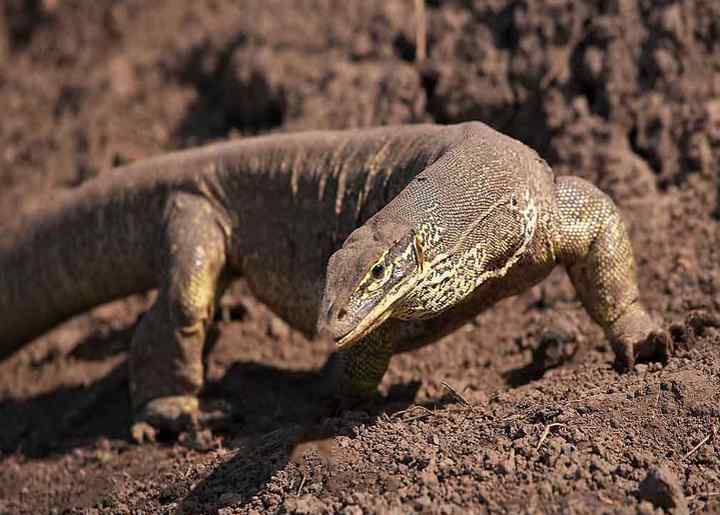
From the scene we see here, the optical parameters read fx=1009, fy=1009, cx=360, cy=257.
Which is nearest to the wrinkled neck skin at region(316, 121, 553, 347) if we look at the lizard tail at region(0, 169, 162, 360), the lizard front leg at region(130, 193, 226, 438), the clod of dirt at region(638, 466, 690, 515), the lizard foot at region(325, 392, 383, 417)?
the lizard foot at region(325, 392, 383, 417)

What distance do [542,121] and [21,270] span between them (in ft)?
16.7

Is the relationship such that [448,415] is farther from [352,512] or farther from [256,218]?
[256,218]

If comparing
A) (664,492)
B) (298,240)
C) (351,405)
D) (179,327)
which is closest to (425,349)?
(298,240)

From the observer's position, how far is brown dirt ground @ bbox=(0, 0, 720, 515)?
5527 millimetres

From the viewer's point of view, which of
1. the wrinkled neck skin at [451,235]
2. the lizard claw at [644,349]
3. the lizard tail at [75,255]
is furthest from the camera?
the lizard tail at [75,255]

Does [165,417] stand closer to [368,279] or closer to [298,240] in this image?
[298,240]

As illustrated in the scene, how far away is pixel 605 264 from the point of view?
6590mm

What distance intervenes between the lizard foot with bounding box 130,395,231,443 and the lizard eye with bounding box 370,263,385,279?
291 cm

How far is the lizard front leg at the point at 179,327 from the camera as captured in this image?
7.90 metres

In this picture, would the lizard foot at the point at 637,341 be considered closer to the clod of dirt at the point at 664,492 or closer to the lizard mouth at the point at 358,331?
the clod of dirt at the point at 664,492

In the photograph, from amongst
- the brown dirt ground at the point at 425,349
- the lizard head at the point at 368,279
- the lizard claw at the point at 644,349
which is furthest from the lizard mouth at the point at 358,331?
the lizard claw at the point at 644,349

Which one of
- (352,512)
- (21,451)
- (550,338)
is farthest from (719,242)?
(21,451)

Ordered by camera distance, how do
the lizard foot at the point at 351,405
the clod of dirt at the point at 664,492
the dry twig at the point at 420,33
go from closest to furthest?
1. the clod of dirt at the point at 664,492
2. the lizard foot at the point at 351,405
3. the dry twig at the point at 420,33

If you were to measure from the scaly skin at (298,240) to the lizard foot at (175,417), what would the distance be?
0.7 inches
